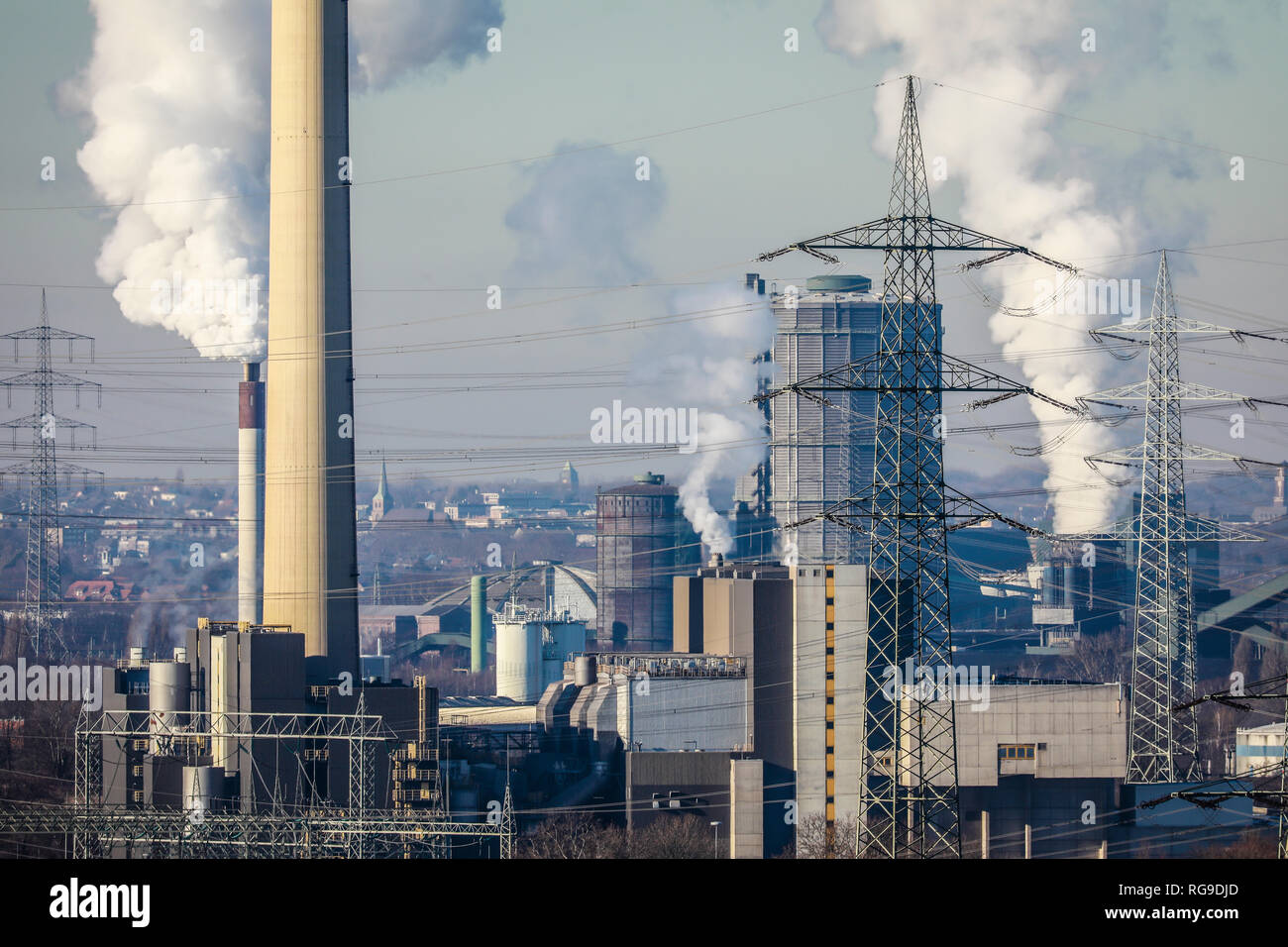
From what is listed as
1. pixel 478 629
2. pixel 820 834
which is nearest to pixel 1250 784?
pixel 820 834

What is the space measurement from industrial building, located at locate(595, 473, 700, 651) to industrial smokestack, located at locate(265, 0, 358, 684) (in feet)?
107

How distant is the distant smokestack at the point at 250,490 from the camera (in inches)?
1638

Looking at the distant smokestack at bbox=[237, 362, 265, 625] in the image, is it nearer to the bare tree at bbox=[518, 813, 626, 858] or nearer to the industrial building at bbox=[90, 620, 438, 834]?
the industrial building at bbox=[90, 620, 438, 834]

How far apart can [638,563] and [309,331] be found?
33927 mm

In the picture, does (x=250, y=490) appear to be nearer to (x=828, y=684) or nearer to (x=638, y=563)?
(x=828, y=684)

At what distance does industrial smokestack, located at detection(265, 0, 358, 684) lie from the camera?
1148 inches

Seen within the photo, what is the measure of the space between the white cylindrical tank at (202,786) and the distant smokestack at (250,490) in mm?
12488

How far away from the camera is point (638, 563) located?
204ft

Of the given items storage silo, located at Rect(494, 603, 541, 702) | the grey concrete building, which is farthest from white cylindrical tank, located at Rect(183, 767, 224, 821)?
storage silo, located at Rect(494, 603, 541, 702)

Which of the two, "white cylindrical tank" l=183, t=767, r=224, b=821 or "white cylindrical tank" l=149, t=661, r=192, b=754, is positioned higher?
"white cylindrical tank" l=149, t=661, r=192, b=754

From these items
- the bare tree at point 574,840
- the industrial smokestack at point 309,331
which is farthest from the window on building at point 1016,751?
the industrial smokestack at point 309,331

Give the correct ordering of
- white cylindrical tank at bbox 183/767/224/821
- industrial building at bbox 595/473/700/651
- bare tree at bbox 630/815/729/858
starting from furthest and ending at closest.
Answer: industrial building at bbox 595/473/700/651 → white cylindrical tank at bbox 183/767/224/821 → bare tree at bbox 630/815/729/858

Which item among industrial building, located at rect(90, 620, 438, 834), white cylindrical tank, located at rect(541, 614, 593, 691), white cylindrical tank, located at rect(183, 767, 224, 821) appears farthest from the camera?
white cylindrical tank, located at rect(541, 614, 593, 691)
